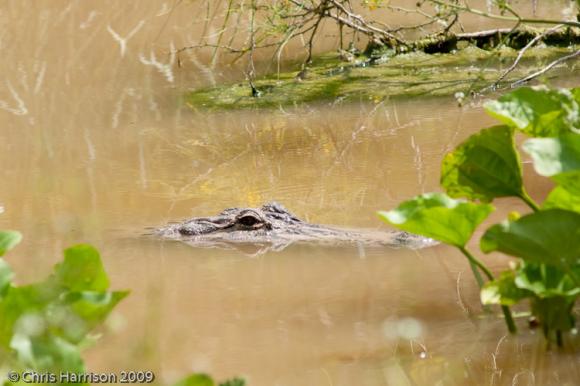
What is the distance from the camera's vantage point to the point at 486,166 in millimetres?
3902

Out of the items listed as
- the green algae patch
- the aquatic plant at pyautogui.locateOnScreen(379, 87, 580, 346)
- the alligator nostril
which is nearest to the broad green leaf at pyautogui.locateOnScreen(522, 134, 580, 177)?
the aquatic plant at pyautogui.locateOnScreen(379, 87, 580, 346)

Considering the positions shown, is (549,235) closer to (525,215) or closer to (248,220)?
(525,215)

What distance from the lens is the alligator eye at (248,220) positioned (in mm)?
6059

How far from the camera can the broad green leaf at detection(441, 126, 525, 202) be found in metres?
3.87

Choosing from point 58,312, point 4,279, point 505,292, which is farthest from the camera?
point 505,292

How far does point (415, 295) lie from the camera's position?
4.66 m

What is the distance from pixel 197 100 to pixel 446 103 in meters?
2.11

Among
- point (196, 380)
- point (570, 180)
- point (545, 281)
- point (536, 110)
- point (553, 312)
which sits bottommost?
point (553, 312)

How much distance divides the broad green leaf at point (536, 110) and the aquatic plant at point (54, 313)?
1.57 meters

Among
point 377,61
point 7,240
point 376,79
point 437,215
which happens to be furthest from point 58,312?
point 377,61

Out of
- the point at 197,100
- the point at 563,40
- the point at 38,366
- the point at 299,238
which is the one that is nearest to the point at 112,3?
the point at 197,100

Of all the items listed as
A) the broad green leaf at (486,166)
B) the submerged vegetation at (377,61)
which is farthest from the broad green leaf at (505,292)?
the submerged vegetation at (377,61)

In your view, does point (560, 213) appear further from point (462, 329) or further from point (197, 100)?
point (197, 100)

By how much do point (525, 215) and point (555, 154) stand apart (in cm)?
21
